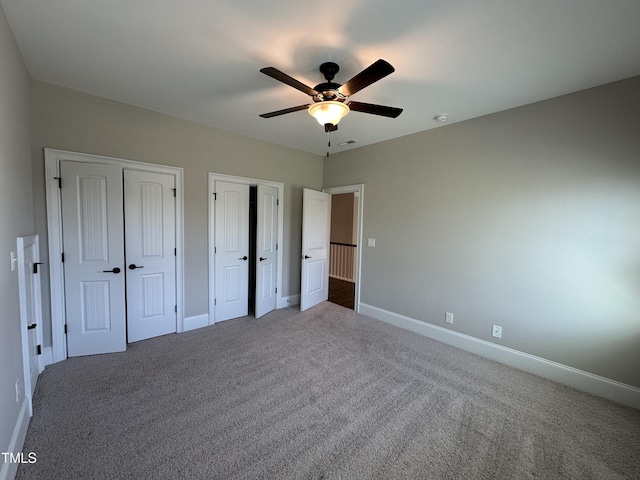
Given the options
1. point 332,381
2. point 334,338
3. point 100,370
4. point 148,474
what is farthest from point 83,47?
point 334,338

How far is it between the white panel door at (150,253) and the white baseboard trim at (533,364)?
3.15 metres

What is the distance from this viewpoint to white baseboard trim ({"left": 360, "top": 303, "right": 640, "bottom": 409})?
2217 millimetres

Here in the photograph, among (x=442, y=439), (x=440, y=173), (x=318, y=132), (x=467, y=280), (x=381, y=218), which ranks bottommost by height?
(x=442, y=439)

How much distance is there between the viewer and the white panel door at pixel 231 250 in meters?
3.63

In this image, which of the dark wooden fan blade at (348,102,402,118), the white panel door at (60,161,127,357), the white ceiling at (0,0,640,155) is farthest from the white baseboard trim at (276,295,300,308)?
the dark wooden fan blade at (348,102,402,118)

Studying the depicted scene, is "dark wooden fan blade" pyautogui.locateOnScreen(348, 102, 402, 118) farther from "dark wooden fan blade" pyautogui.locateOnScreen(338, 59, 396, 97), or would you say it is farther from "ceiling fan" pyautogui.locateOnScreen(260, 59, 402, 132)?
"dark wooden fan blade" pyautogui.locateOnScreen(338, 59, 396, 97)

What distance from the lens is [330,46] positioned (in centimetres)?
184

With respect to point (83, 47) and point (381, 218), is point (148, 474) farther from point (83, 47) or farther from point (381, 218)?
point (381, 218)

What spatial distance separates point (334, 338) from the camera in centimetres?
329

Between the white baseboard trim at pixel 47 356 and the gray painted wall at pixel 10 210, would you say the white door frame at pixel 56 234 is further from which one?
the gray painted wall at pixel 10 210

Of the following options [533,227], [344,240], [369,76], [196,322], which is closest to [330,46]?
[369,76]

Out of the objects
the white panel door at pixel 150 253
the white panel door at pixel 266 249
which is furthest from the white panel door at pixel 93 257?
the white panel door at pixel 266 249

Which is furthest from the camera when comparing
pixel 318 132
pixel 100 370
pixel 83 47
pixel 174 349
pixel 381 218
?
pixel 381 218

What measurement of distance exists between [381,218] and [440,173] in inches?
40.7
